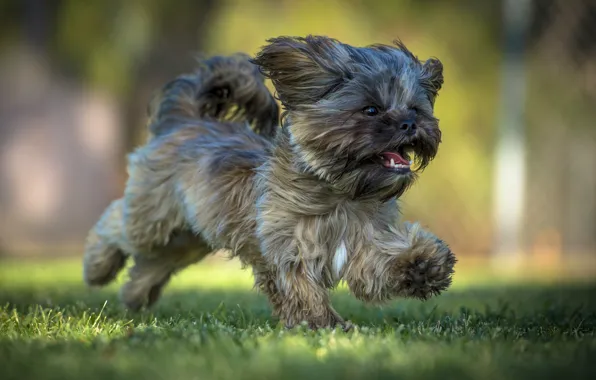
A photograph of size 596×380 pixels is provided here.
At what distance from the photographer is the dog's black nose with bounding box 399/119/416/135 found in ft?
14.9

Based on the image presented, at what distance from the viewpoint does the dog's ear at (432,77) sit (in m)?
4.96

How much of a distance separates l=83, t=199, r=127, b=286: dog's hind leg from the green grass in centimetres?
28

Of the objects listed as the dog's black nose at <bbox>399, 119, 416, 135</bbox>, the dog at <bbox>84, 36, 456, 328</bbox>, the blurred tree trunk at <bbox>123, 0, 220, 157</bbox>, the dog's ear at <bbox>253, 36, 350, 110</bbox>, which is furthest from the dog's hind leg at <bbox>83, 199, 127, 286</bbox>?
the blurred tree trunk at <bbox>123, 0, 220, 157</bbox>

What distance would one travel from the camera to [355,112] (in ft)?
15.3

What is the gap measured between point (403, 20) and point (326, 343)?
34.8 feet

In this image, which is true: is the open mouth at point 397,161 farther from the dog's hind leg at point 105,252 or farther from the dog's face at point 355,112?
the dog's hind leg at point 105,252

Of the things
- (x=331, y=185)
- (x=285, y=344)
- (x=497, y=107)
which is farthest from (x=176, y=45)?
(x=285, y=344)

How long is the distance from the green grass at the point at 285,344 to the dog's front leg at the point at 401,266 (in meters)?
0.19

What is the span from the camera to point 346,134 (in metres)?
4.59

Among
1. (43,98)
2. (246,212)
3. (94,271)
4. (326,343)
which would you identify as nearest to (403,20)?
(43,98)

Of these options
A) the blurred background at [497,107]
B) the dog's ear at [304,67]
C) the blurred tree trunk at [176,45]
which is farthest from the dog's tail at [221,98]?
the blurred tree trunk at [176,45]

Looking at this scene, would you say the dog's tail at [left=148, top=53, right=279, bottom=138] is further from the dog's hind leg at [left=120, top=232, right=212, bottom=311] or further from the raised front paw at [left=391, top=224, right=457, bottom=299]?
the raised front paw at [left=391, top=224, right=457, bottom=299]

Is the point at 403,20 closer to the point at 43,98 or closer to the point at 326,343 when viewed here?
the point at 43,98

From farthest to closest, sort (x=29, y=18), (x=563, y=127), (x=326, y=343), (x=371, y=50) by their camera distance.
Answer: (x=29, y=18)
(x=563, y=127)
(x=371, y=50)
(x=326, y=343)
